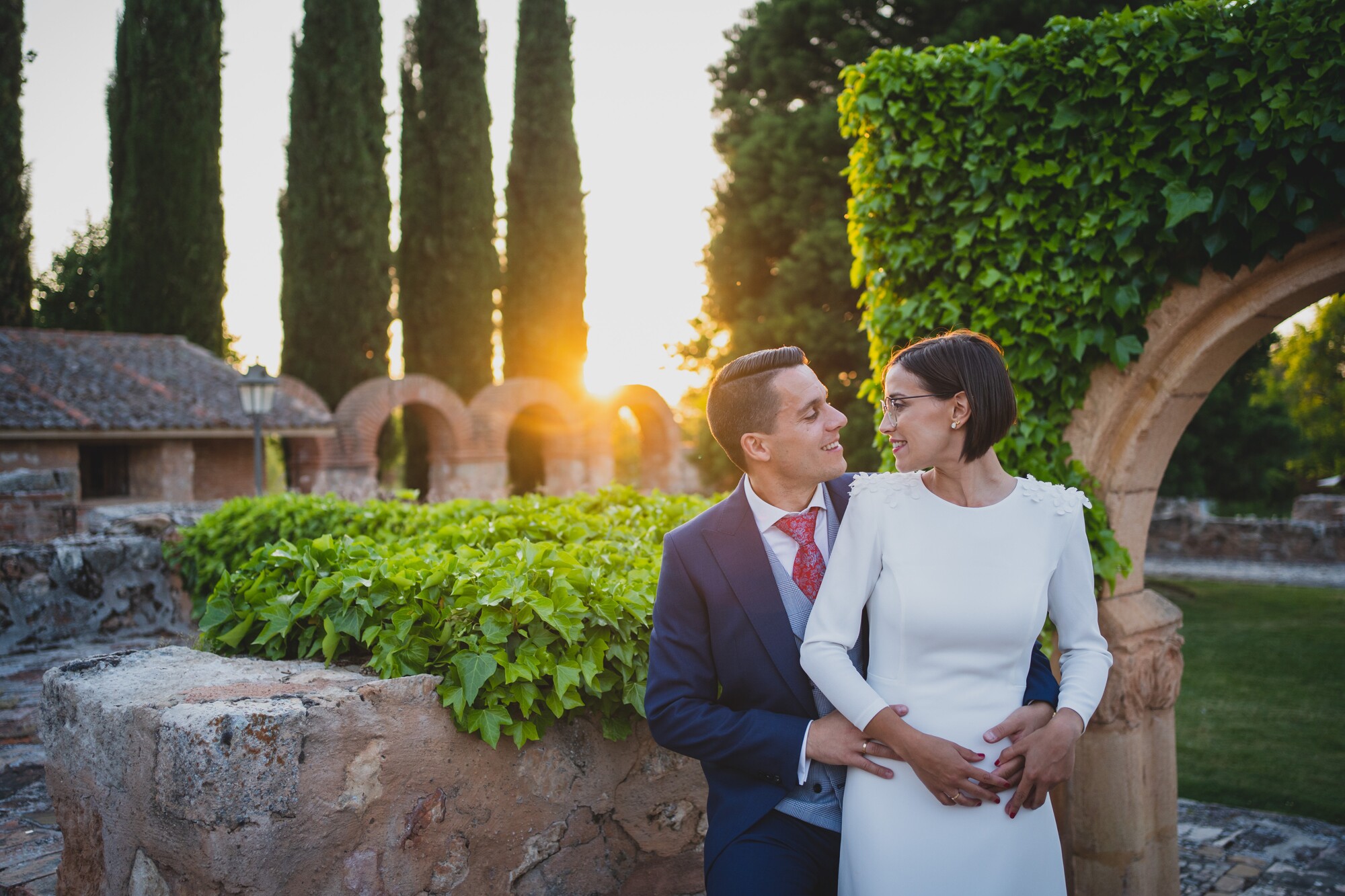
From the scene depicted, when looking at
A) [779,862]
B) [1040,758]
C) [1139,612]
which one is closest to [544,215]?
[1139,612]

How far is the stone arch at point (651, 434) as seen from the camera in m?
20.9

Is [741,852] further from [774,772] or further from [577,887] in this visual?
[577,887]

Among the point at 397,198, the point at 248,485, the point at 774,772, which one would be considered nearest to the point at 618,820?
the point at 774,772

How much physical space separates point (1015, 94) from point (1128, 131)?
0.50 m

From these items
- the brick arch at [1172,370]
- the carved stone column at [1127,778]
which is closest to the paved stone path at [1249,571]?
the carved stone column at [1127,778]

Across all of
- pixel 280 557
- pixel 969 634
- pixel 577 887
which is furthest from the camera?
pixel 280 557

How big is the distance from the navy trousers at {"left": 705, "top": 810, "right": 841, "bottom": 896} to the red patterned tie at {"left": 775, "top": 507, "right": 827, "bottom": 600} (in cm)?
56

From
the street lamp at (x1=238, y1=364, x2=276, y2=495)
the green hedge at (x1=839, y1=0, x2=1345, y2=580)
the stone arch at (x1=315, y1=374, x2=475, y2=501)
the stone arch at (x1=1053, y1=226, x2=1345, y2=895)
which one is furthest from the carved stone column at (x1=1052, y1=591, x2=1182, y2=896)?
the stone arch at (x1=315, y1=374, x2=475, y2=501)

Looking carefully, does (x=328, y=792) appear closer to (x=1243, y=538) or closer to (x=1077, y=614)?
(x=1077, y=614)

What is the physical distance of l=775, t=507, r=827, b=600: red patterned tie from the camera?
227cm

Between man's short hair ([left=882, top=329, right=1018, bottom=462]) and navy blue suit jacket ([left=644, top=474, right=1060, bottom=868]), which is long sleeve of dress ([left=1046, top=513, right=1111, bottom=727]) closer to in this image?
navy blue suit jacket ([left=644, top=474, right=1060, bottom=868])

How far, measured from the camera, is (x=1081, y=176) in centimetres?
374

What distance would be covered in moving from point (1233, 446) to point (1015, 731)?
15.6 metres

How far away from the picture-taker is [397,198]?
77.1 ft
